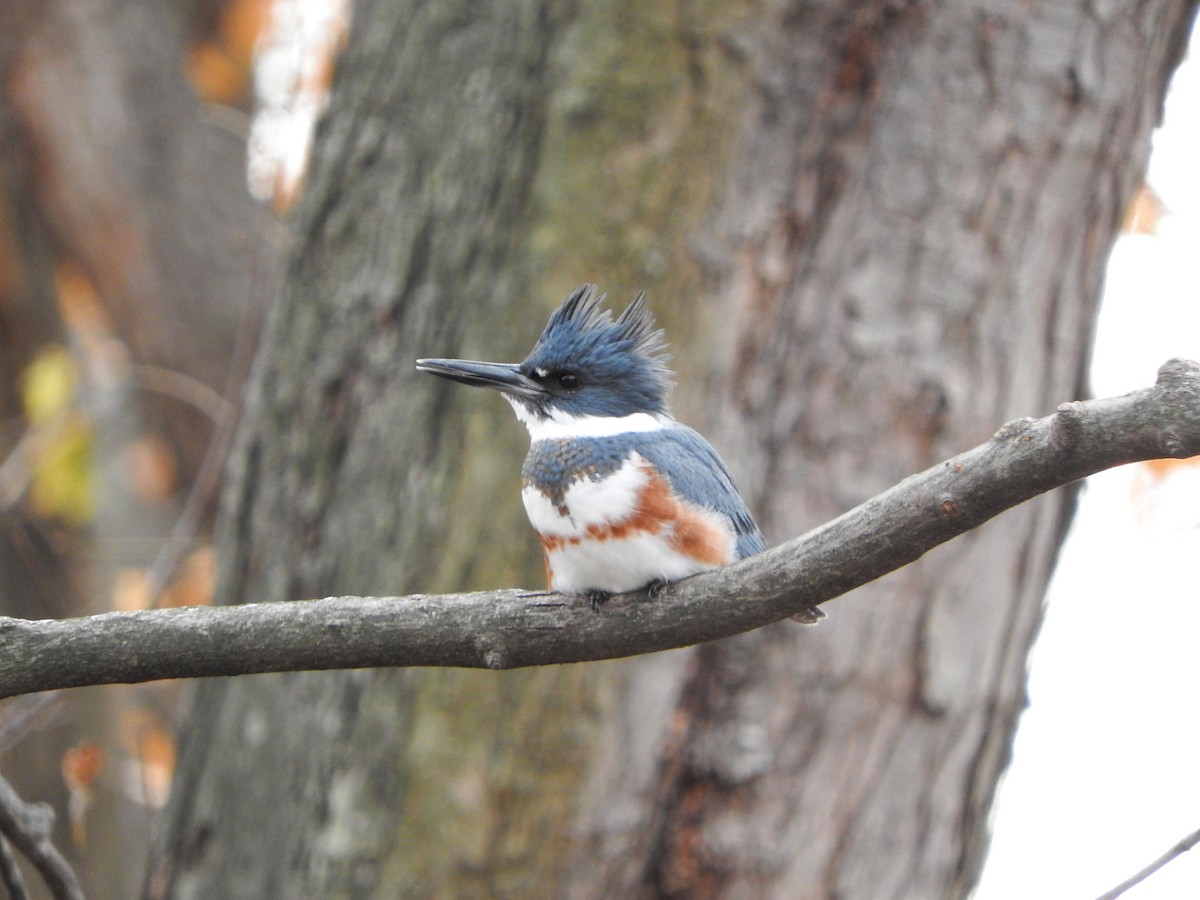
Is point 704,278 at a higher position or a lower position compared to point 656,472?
higher

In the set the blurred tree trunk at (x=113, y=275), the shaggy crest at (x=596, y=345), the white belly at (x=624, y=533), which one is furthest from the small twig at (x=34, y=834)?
the blurred tree trunk at (x=113, y=275)

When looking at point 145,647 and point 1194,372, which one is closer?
point 1194,372

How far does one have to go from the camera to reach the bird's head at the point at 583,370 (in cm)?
289

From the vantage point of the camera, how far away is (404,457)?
12.2 ft

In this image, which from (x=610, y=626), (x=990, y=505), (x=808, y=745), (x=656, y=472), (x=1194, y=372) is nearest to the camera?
(x=1194, y=372)

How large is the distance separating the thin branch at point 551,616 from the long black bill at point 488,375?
688 millimetres

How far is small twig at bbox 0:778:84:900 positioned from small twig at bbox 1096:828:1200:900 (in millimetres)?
1857

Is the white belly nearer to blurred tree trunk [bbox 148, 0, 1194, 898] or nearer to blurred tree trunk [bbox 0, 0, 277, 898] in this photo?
blurred tree trunk [bbox 148, 0, 1194, 898]

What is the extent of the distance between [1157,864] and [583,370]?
65.8 inches

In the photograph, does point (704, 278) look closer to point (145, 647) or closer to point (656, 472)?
point (656, 472)

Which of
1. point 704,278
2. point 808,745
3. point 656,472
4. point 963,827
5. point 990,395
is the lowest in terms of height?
point 963,827

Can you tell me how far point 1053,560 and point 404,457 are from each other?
6.80ft

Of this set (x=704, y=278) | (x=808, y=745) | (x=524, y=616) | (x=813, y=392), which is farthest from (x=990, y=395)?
(x=524, y=616)

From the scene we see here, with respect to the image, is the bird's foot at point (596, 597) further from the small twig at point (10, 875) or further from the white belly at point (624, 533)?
the small twig at point (10, 875)
